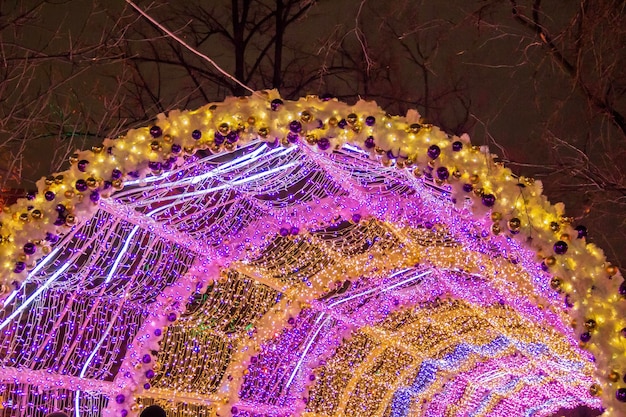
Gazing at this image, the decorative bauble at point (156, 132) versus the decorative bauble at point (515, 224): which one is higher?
the decorative bauble at point (156, 132)

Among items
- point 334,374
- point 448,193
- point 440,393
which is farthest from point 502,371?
point 448,193

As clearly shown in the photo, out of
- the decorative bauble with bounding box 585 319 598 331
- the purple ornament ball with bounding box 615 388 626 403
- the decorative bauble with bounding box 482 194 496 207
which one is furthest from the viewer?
the decorative bauble with bounding box 482 194 496 207

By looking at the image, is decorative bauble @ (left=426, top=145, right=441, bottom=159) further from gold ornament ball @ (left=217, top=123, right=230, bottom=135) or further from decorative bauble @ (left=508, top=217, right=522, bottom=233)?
gold ornament ball @ (left=217, top=123, right=230, bottom=135)

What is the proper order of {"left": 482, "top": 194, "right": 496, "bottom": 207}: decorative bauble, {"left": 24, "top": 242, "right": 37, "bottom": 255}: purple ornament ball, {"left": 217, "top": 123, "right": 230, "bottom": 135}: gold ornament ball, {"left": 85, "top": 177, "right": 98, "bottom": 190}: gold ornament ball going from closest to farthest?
{"left": 482, "top": 194, "right": 496, "bottom": 207}: decorative bauble
{"left": 217, "top": 123, "right": 230, "bottom": 135}: gold ornament ball
{"left": 85, "top": 177, "right": 98, "bottom": 190}: gold ornament ball
{"left": 24, "top": 242, "right": 37, "bottom": 255}: purple ornament ball

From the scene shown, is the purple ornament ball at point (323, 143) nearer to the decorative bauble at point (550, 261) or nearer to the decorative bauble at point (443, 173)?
the decorative bauble at point (443, 173)

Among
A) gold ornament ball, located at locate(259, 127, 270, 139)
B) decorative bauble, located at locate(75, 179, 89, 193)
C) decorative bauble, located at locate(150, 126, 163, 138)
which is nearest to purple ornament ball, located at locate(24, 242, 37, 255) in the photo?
decorative bauble, located at locate(75, 179, 89, 193)

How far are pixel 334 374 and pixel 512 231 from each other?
6.46 m

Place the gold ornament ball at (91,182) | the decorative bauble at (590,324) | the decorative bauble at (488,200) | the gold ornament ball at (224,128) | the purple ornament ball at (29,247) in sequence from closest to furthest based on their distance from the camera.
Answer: the decorative bauble at (590,324), the decorative bauble at (488,200), the gold ornament ball at (224,128), the gold ornament ball at (91,182), the purple ornament ball at (29,247)

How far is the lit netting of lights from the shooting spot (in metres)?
4.93

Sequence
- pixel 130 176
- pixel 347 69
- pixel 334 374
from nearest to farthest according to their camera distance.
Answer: pixel 130 176
pixel 334 374
pixel 347 69

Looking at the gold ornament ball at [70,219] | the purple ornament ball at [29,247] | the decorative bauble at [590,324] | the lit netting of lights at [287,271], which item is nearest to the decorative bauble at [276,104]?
the lit netting of lights at [287,271]

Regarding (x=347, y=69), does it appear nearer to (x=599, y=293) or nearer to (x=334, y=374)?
(x=334, y=374)

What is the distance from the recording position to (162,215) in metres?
7.10

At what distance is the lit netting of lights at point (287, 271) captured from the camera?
4.93m
